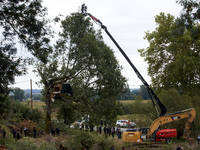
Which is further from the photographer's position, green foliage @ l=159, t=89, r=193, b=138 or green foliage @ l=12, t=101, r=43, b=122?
green foliage @ l=12, t=101, r=43, b=122

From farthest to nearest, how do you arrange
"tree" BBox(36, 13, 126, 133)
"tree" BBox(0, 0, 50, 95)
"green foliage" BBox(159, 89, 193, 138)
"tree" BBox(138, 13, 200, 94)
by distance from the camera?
"tree" BBox(138, 13, 200, 94), "green foliage" BBox(159, 89, 193, 138), "tree" BBox(36, 13, 126, 133), "tree" BBox(0, 0, 50, 95)

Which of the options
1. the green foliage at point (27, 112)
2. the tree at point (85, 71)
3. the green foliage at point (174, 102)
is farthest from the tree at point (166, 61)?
the green foliage at point (27, 112)

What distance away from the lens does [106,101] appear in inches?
887

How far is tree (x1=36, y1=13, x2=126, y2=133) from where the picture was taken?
22.1 m

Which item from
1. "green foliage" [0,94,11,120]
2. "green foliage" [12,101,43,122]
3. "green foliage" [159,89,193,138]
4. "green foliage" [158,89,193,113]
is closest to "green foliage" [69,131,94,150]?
"green foliage" [0,94,11,120]

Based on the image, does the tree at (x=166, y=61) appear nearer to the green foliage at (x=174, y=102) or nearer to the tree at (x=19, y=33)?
the green foliage at (x=174, y=102)

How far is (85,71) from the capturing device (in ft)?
75.7

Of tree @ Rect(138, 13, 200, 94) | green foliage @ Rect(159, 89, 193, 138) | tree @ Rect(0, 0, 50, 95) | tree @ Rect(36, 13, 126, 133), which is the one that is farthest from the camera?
tree @ Rect(138, 13, 200, 94)

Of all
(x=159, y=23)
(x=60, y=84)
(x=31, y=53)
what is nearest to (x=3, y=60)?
(x=31, y=53)

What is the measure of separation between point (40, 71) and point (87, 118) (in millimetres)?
6441

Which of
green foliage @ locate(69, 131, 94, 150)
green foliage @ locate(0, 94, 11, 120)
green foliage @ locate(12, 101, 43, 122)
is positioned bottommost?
green foliage @ locate(69, 131, 94, 150)

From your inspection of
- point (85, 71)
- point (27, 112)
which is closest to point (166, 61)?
point (85, 71)

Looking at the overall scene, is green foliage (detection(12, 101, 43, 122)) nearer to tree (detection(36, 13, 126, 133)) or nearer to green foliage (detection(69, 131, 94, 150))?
tree (detection(36, 13, 126, 133))

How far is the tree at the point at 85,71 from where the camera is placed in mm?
22078
